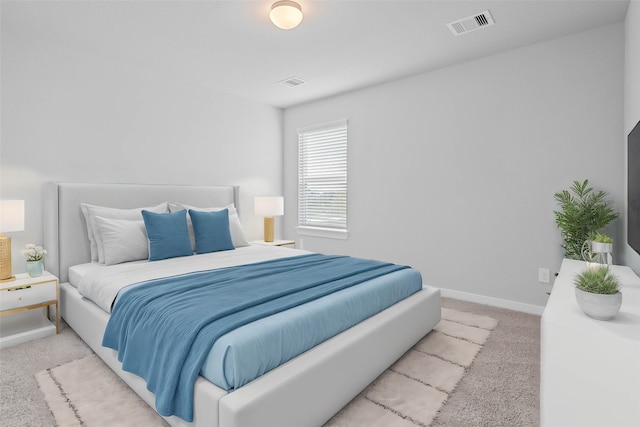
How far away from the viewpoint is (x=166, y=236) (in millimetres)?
3100

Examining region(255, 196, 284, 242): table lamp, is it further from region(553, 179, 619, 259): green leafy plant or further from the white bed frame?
region(553, 179, 619, 259): green leafy plant

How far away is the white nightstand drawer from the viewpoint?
8.20 feet

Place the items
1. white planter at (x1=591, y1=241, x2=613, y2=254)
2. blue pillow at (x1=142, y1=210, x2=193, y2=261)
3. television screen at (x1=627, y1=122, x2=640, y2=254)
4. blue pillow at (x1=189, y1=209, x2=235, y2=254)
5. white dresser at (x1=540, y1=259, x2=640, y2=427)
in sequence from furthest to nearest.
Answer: blue pillow at (x1=189, y1=209, x2=235, y2=254)
blue pillow at (x1=142, y1=210, x2=193, y2=261)
white planter at (x1=591, y1=241, x2=613, y2=254)
television screen at (x1=627, y1=122, x2=640, y2=254)
white dresser at (x1=540, y1=259, x2=640, y2=427)

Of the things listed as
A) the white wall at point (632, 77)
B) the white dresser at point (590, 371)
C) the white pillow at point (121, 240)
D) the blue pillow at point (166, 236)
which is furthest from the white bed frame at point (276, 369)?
the white wall at point (632, 77)

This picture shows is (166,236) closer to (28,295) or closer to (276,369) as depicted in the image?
(28,295)

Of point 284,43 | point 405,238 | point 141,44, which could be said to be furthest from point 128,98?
point 405,238

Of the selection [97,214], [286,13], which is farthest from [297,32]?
[97,214]

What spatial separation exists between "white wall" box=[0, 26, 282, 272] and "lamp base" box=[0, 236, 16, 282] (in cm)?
34

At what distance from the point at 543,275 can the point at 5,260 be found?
4594 mm

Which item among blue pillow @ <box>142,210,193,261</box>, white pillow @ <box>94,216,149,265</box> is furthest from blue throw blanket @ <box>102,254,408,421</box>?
Result: white pillow @ <box>94,216,149,265</box>

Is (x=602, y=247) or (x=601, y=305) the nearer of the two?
(x=601, y=305)

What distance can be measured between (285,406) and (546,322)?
3.87ft

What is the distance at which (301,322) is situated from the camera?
1693 millimetres

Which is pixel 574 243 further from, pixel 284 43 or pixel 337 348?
pixel 284 43
